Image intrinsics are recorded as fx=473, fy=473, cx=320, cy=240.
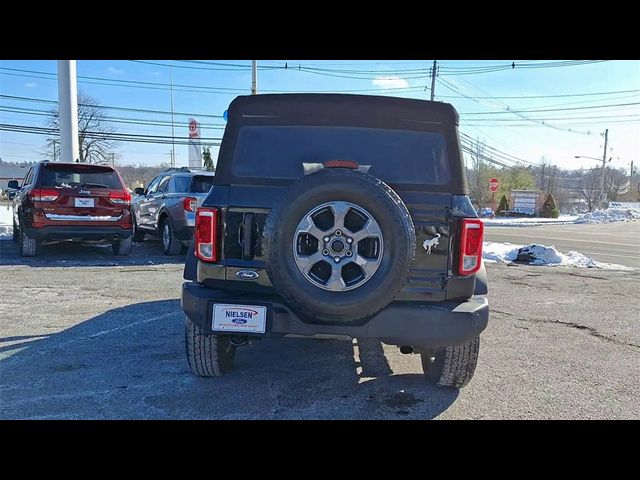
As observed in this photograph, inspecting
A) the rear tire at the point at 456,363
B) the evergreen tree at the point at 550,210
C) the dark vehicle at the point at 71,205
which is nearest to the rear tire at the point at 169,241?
the dark vehicle at the point at 71,205

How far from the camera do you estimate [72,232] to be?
27.1 feet

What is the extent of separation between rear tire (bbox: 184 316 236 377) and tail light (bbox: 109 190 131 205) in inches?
231

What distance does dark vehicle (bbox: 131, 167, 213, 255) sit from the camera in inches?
348

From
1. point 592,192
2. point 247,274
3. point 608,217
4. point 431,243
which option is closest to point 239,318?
point 247,274

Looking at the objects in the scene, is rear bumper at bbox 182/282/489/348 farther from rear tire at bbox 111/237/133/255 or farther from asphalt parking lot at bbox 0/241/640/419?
rear tire at bbox 111/237/133/255

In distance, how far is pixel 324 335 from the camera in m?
2.88

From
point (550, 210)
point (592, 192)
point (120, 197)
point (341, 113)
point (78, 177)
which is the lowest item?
point (550, 210)

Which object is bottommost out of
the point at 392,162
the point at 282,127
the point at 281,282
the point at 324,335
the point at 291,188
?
the point at 324,335

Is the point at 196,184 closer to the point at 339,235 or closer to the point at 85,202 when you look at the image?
the point at 85,202

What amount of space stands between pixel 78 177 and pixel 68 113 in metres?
6.25

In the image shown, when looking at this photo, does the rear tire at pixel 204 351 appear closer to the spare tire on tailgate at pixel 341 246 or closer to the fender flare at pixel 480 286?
the spare tire on tailgate at pixel 341 246
